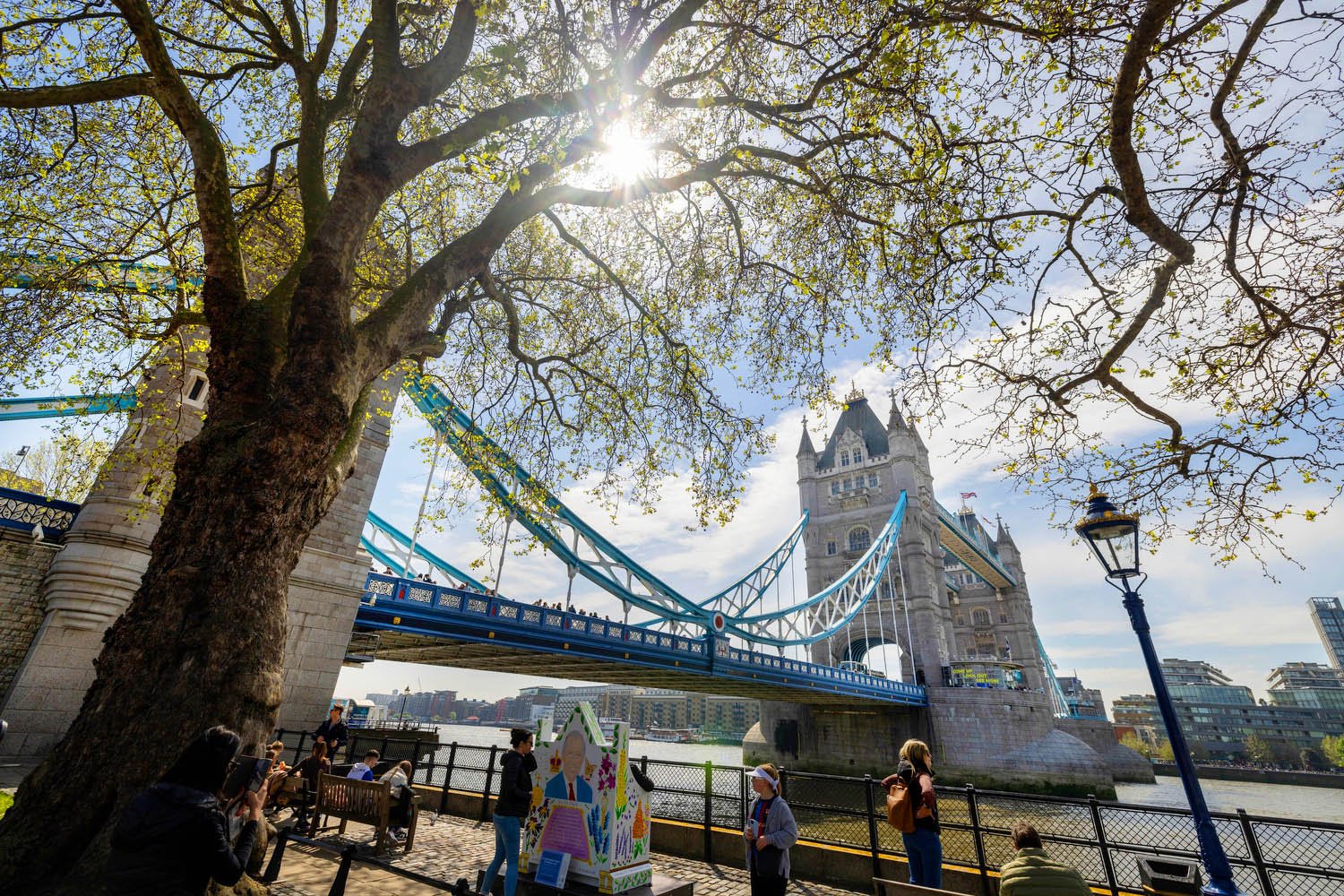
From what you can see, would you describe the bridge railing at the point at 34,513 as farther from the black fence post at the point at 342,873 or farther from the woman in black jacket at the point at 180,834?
the woman in black jacket at the point at 180,834

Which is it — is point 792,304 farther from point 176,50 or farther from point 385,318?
point 176,50

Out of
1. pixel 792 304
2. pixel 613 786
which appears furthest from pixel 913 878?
pixel 792 304

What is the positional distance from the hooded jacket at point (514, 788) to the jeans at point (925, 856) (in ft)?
9.10

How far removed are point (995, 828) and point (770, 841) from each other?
2.76 metres

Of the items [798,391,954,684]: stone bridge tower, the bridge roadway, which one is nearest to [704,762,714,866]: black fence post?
the bridge roadway

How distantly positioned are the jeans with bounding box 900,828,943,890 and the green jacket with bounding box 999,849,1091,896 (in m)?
1.26

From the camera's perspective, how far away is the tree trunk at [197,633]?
2.85 metres

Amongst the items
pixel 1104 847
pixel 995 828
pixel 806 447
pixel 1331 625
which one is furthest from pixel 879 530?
pixel 1331 625

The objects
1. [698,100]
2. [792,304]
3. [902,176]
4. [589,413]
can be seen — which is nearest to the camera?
[698,100]

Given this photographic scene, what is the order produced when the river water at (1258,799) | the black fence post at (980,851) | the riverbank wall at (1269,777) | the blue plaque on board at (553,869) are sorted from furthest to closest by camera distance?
the riverbank wall at (1269,777) < the river water at (1258,799) < the black fence post at (980,851) < the blue plaque on board at (553,869)

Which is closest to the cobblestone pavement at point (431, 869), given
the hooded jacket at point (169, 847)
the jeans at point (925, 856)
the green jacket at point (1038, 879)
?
the jeans at point (925, 856)

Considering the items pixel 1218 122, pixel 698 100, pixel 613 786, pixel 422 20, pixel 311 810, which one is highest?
pixel 422 20

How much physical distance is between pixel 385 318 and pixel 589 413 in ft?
16.6

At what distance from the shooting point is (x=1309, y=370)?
4719mm
